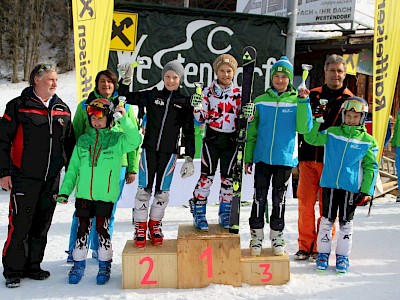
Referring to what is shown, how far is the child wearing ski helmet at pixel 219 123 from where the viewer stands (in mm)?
3938

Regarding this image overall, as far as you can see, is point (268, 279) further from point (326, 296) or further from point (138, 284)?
point (138, 284)

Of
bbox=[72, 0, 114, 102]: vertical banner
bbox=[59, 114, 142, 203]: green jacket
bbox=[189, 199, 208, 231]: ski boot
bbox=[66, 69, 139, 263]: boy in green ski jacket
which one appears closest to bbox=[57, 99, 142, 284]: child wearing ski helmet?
bbox=[59, 114, 142, 203]: green jacket

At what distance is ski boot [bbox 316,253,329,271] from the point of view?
4199 mm

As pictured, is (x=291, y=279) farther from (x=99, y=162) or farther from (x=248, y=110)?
(x=99, y=162)

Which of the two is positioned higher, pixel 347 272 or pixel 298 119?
pixel 298 119

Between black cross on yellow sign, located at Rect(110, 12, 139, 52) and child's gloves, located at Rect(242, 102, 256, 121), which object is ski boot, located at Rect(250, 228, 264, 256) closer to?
child's gloves, located at Rect(242, 102, 256, 121)

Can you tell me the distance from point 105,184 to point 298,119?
1726 mm

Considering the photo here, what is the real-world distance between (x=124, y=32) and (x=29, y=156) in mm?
4351

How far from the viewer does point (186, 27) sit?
26.1 feet

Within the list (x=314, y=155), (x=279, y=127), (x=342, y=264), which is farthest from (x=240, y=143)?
(x=342, y=264)

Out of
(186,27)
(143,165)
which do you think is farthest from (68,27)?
(143,165)

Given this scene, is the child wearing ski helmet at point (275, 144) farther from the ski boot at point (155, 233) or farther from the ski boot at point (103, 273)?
the ski boot at point (103, 273)

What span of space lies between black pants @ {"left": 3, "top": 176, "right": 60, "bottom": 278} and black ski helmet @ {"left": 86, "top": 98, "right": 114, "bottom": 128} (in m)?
0.70

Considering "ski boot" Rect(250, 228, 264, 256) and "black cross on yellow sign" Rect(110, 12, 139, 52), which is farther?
"black cross on yellow sign" Rect(110, 12, 139, 52)
